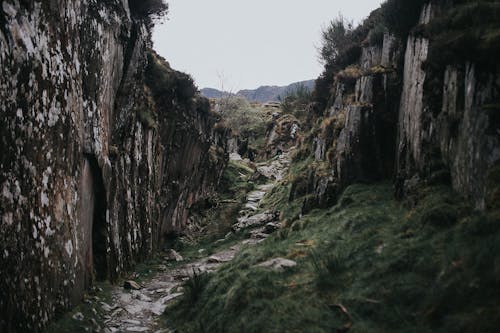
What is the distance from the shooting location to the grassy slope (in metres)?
5.27

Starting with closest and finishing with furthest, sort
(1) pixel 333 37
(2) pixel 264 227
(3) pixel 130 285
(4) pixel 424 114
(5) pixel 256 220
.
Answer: (4) pixel 424 114, (3) pixel 130 285, (2) pixel 264 227, (5) pixel 256 220, (1) pixel 333 37

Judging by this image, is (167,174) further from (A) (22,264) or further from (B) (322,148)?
(A) (22,264)

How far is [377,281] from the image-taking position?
22.5ft

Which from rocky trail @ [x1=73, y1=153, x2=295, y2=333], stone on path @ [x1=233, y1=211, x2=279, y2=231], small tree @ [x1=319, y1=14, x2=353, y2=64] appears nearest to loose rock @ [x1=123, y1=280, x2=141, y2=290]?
rocky trail @ [x1=73, y1=153, x2=295, y2=333]

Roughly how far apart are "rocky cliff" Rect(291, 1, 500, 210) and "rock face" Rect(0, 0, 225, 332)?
27.0ft

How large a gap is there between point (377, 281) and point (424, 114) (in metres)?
7.17

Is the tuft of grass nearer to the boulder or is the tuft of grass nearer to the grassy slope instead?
the grassy slope

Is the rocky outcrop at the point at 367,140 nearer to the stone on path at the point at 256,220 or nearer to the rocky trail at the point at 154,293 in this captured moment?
the rocky trail at the point at 154,293

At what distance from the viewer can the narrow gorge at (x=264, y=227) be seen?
665cm

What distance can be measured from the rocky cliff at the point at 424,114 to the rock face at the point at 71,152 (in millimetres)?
8241

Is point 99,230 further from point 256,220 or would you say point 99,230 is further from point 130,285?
point 256,220

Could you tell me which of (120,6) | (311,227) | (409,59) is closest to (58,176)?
(120,6)

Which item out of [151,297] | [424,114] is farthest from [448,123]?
[151,297]

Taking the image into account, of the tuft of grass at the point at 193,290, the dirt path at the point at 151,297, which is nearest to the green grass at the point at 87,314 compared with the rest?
the dirt path at the point at 151,297
